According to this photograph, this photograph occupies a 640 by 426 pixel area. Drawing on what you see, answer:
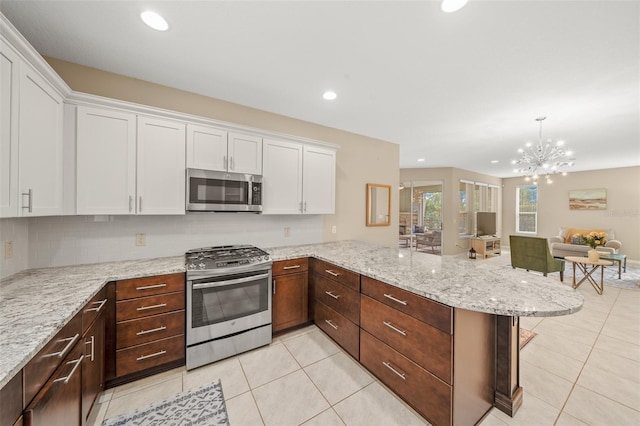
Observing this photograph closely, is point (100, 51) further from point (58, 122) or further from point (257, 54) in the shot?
point (257, 54)

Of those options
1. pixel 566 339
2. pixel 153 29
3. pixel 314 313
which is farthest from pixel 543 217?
pixel 153 29

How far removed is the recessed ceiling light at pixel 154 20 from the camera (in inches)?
64.1

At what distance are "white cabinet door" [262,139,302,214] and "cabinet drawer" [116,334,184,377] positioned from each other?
147 centimetres

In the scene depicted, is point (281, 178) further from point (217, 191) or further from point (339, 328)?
point (339, 328)

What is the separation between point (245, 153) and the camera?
266cm

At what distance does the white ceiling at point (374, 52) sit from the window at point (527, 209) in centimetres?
618

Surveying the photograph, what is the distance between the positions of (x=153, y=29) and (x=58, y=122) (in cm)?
100

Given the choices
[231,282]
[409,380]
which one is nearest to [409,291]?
[409,380]

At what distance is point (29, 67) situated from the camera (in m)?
1.49

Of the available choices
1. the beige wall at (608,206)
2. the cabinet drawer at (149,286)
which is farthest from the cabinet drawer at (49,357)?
the beige wall at (608,206)

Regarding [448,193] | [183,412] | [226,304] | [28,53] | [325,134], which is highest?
[325,134]

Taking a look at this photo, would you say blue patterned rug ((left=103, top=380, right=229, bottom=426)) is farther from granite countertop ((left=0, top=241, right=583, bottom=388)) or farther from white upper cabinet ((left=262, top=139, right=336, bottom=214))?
white upper cabinet ((left=262, top=139, right=336, bottom=214))

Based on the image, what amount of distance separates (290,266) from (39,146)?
2133 mm

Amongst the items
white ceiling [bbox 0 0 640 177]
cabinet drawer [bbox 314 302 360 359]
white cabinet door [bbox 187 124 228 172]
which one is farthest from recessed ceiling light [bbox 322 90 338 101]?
cabinet drawer [bbox 314 302 360 359]
